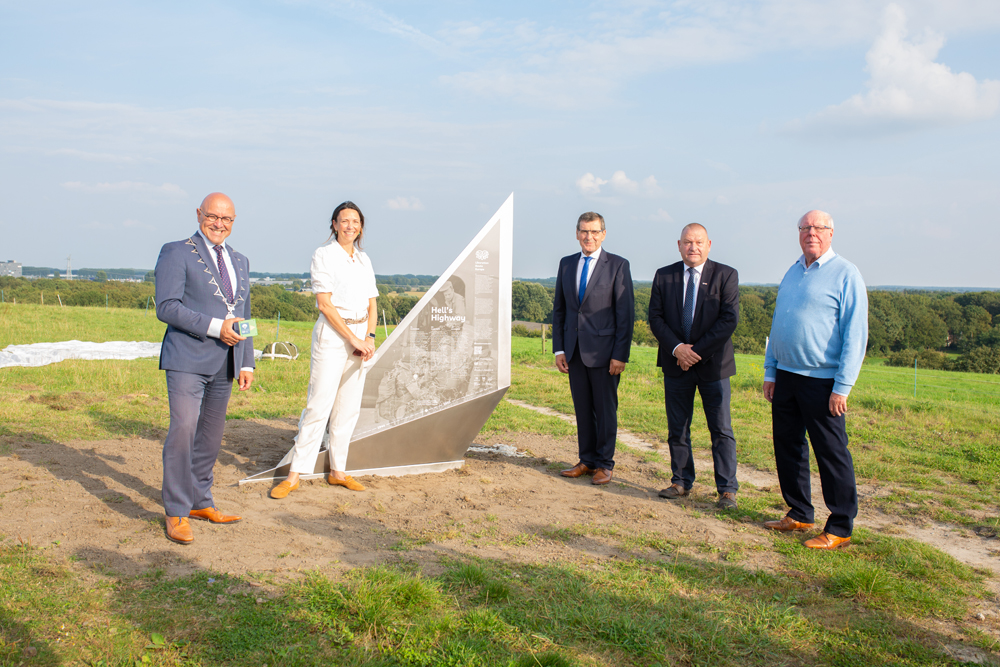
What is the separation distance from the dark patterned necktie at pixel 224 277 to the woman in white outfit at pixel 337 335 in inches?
30.2

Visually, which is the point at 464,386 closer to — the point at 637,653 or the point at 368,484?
the point at 368,484

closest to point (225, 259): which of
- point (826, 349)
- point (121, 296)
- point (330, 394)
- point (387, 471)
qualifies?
point (330, 394)

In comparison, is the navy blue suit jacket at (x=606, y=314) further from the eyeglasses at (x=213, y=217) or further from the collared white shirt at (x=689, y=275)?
the eyeglasses at (x=213, y=217)

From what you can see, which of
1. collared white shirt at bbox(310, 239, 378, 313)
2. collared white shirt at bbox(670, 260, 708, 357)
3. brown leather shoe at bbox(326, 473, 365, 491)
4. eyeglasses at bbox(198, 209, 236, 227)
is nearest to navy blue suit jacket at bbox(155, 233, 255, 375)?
eyeglasses at bbox(198, 209, 236, 227)

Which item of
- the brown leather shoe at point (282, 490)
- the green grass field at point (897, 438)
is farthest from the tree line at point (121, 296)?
the brown leather shoe at point (282, 490)

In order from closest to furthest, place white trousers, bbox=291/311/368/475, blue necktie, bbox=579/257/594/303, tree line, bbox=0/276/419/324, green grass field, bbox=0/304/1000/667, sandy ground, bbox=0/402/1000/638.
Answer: green grass field, bbox=0/304/1000/667, sandy ground, bbox=0/402/1000/638, white trousers, bbox=291/311/368/475, blue necktie, bbox=579/257/594/303, tree line, bbox=0/276/419/324

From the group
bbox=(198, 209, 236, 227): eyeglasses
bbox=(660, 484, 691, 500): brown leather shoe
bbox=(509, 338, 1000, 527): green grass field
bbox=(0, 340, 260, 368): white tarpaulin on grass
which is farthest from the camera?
bbox=(0, 340, 260, 368): white tarpaulin on grass

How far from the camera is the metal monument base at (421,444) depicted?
18.8 feet

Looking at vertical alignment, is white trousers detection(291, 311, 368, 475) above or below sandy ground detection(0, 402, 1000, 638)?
above

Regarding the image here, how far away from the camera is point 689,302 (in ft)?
17.9

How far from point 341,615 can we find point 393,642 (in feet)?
1.12

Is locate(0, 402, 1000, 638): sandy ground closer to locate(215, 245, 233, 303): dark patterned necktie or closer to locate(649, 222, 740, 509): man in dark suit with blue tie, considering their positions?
locate(649, 222, 740, 509): man in dark suit with blue tie

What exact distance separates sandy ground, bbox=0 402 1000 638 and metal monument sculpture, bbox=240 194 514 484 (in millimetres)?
294

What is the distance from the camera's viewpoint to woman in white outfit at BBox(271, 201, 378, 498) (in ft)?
16.7
